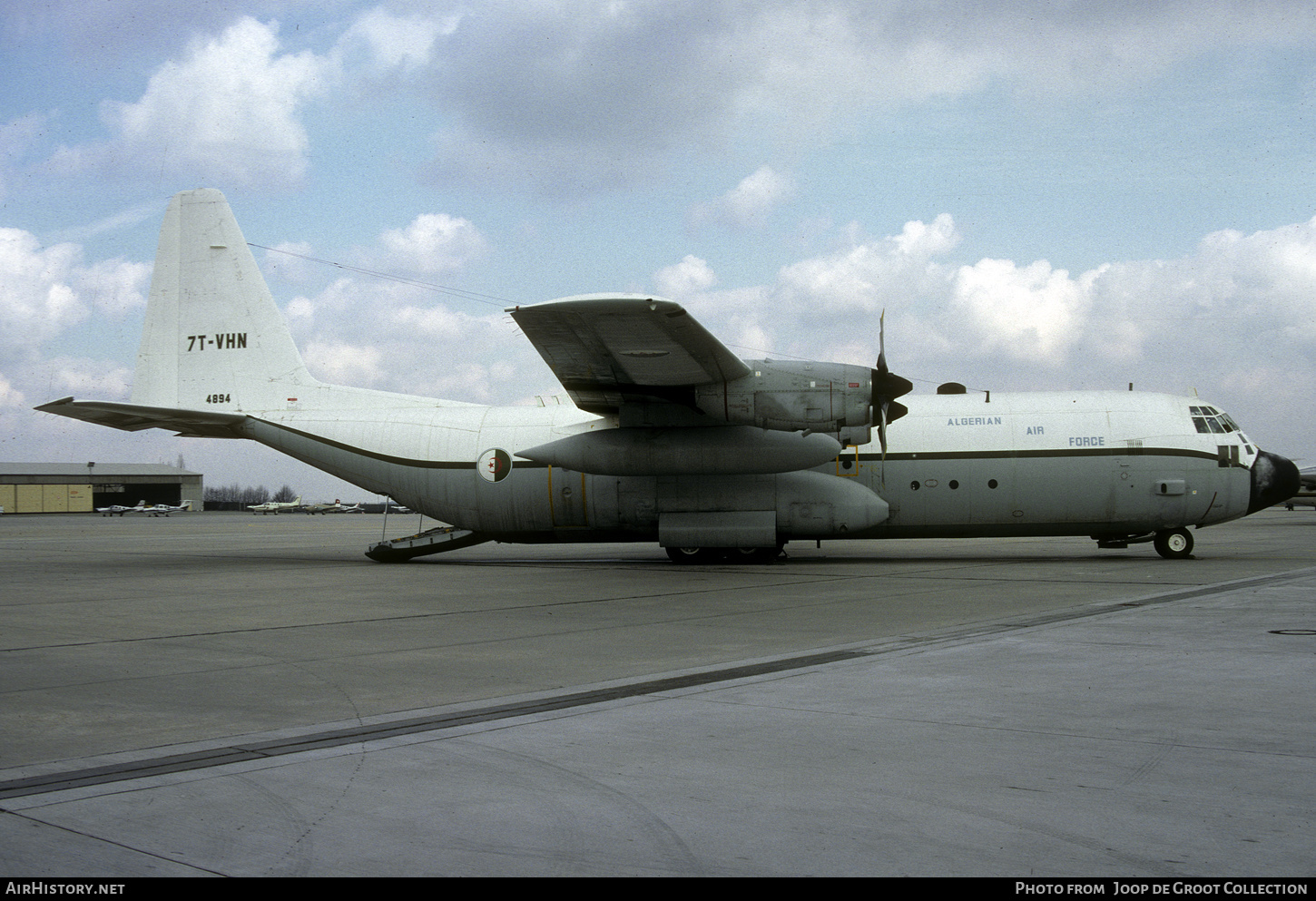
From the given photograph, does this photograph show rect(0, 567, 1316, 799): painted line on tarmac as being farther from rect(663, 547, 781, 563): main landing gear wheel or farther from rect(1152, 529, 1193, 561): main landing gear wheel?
rect(1152, 529, 1193, 561): main landing gear wheel

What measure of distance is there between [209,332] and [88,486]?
104 metres

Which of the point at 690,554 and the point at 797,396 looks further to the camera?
the point at 690,554

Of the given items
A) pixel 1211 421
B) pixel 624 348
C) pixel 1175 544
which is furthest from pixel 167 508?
pixel 1211 421

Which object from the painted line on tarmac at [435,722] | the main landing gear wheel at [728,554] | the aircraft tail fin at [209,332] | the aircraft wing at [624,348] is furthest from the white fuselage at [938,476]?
the painted line on tarmac at [435,722]

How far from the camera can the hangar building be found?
106000mm

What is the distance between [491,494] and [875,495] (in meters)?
8.94

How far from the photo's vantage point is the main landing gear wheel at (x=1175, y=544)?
72.8 feet

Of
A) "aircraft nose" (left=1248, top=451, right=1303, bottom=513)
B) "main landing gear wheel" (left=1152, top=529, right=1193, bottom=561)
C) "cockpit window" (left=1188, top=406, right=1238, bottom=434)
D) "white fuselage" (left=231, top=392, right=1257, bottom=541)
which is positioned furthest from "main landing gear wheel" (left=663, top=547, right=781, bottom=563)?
"aircraft nose" (left=1248, top=451, right=1303, bottom=513)

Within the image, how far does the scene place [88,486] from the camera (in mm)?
112875

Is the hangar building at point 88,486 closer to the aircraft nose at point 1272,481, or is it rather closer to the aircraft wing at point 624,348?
the aircraft wing at point 624,348

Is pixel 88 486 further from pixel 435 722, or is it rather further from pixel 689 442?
pixel 435 722

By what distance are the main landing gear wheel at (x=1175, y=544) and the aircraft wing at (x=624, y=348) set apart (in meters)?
11.1
